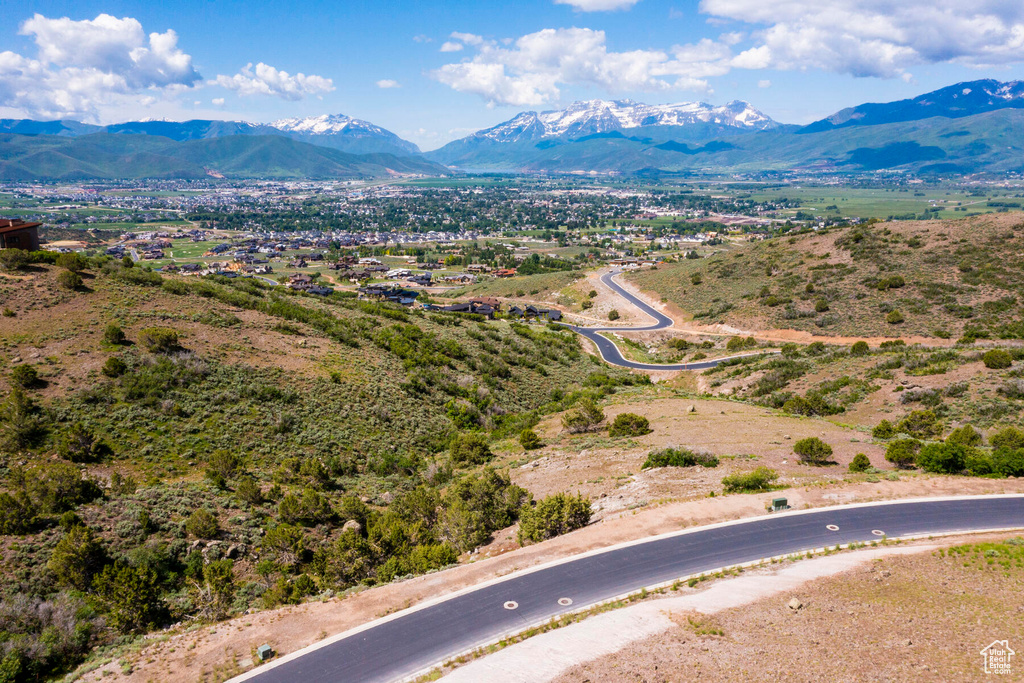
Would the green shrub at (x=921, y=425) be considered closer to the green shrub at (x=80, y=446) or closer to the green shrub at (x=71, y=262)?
the green shrub at (x=80, y=446)

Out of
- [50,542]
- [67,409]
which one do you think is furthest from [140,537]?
[67,409]

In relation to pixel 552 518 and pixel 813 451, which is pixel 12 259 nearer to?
pixel 552 518

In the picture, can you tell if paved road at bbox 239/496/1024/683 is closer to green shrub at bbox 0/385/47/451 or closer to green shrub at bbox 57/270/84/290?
green shrub at bbox 0/385/47/451

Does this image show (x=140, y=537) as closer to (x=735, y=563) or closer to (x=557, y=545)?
(x=557, y=545)

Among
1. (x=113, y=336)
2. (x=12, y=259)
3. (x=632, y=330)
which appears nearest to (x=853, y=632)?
(x=113, y=336)

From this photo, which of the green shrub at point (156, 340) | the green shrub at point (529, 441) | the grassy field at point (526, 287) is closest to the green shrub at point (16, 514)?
the green shrub at point (156, 340)

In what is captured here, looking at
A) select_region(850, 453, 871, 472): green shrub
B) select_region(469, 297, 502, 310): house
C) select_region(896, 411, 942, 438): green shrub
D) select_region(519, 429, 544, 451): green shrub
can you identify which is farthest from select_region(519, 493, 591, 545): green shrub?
select_region(469, 297, 502, 310): house
